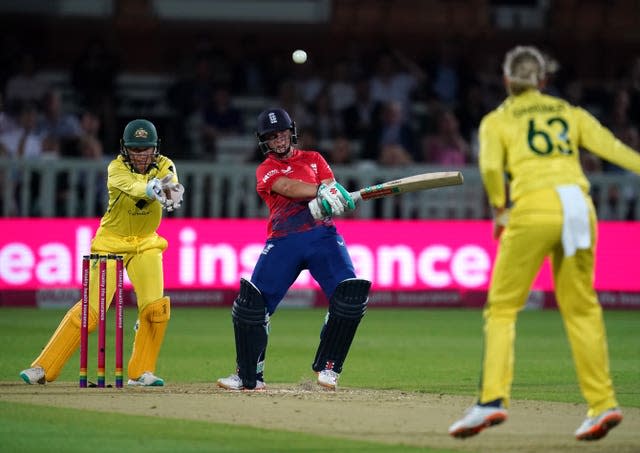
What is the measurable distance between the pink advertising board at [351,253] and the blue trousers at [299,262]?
791 centimetres

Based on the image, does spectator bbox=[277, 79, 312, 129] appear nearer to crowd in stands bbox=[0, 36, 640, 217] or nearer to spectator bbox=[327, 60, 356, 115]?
crowd in stands bbox=[0, 36, 640, 217]

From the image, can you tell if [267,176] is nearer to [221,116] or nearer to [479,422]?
[479,422]

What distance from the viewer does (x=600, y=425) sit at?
24.7 ft

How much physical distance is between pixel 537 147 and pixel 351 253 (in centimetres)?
1052

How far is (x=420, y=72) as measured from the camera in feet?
73.3

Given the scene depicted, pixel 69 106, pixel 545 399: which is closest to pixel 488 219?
pixel 69 106

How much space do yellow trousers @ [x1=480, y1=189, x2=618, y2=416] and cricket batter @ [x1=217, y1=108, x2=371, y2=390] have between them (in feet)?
8.23

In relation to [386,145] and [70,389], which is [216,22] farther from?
[70,389]

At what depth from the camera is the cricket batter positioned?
10023mm

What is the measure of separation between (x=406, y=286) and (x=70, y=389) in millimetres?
8824

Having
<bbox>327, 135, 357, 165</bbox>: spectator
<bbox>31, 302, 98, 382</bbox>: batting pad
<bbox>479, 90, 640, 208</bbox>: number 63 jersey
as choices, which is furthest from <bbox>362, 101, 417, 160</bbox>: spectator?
<bbox>479, 90, 640, 208</bbox>: number 63 jersey

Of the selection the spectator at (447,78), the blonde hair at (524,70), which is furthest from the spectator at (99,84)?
the blonde hair at (524,70)

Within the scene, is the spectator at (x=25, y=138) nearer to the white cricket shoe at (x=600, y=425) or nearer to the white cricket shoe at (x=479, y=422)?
the white cricket shoe at (x=479, y=422)

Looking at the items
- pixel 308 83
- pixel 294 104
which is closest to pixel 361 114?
pixel 294 104
